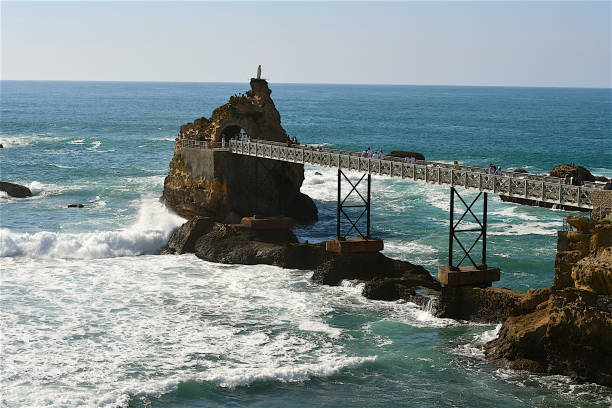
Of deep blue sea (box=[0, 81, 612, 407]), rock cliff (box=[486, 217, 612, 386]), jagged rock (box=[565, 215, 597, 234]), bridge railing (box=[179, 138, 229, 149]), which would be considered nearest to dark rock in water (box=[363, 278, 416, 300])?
deep blue sea (box=[0, 81, 612, 407])

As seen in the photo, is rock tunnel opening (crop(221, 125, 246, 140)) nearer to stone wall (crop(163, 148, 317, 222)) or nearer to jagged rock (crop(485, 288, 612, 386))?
stone wall (crop(163, 148, 317, 222))

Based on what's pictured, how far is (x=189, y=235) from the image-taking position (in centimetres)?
4509

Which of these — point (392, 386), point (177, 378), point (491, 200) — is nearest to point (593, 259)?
point (392, 386)

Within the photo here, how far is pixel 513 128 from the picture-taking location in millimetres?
140375

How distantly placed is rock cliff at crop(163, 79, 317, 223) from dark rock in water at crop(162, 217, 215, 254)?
3.37 metres

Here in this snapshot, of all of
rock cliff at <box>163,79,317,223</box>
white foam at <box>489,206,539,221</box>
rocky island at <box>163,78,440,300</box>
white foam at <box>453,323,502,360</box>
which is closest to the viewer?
white foam at <box>453,323,502,360</box>

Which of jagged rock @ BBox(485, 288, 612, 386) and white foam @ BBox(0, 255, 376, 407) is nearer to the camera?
jagged rock @ BBox(485, 288, 612, 386)

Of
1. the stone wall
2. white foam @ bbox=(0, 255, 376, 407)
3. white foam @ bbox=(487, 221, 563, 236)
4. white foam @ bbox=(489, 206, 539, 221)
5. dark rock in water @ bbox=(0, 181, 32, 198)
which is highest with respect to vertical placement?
the stone wall

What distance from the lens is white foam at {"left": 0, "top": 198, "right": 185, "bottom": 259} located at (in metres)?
44.6

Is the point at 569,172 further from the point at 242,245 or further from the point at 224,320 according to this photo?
the point at 224,320

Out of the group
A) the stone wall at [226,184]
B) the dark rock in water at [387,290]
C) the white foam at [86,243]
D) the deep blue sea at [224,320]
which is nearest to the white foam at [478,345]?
the deep blue sea at [224,320]

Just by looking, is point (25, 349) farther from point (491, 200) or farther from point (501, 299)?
point (491, 200)

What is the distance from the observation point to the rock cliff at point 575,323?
25.9 meters

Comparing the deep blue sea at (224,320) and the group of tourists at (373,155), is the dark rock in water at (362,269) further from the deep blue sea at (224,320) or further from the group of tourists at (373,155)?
the group of tourists at (373,155)
